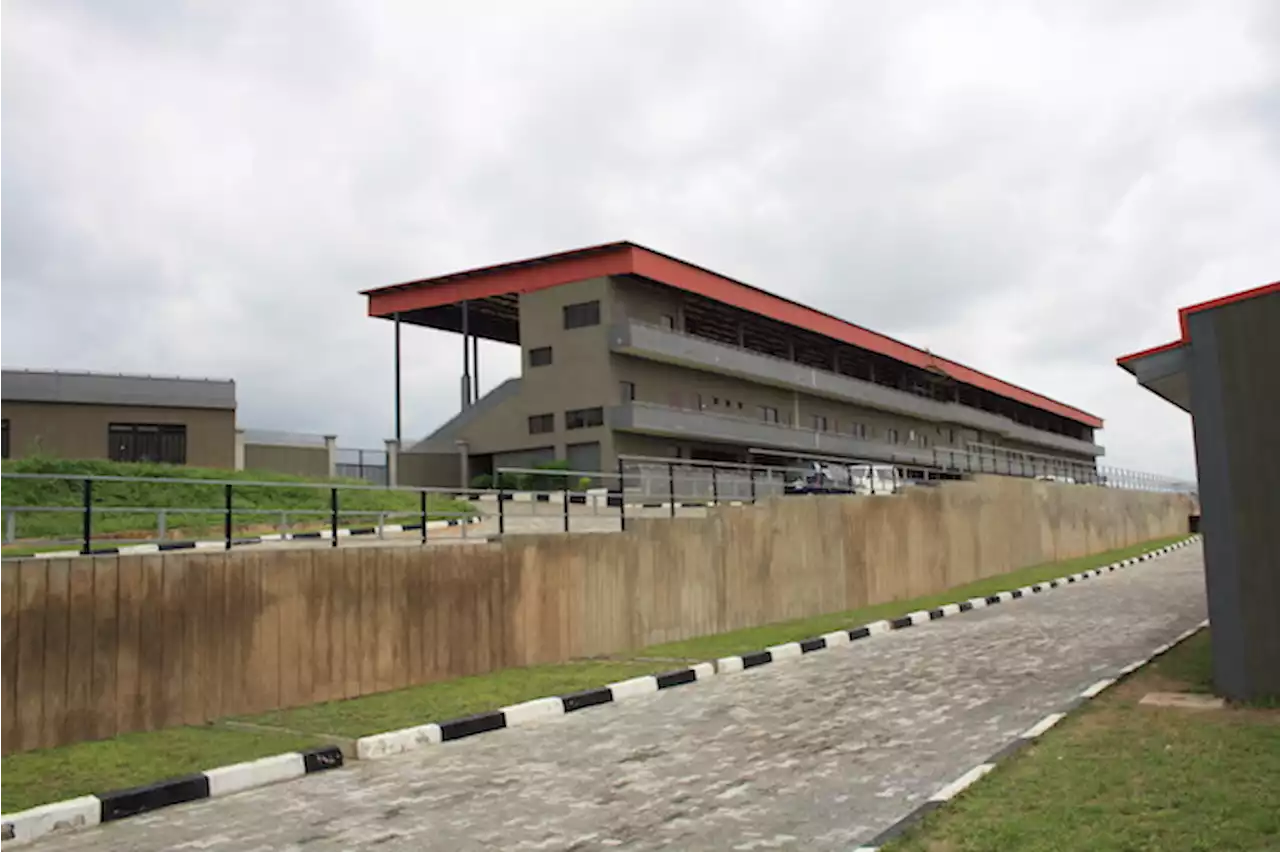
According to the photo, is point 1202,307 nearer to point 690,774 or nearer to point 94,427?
point 690,774

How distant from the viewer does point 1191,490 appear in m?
69.8

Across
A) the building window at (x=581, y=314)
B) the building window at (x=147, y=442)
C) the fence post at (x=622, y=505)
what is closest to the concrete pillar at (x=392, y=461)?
the building window at (x=147, y=442)

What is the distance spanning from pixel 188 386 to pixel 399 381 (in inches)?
378

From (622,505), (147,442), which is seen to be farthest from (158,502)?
(147,442)

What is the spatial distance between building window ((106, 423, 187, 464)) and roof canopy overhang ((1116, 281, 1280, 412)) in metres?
→ 30.1

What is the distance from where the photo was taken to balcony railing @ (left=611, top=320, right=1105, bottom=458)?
4103 centimetres

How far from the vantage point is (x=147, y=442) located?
3509 cm

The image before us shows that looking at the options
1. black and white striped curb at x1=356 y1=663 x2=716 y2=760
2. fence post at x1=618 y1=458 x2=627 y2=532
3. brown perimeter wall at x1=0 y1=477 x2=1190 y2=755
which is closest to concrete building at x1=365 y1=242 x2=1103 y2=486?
brown perimeter wall at x1=0 y1=477 x2=1190 y2=755

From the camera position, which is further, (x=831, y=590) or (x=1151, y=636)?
(x=831, y=590)

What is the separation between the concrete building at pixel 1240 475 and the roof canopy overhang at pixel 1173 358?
0.05 feet

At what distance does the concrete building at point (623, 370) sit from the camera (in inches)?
1597

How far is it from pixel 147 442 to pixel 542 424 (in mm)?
13420

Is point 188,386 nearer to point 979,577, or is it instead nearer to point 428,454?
point 428,454

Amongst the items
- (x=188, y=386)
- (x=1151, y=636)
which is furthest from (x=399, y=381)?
(x=1151, y=636)
